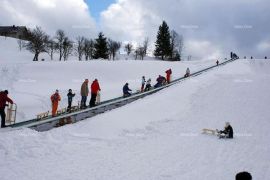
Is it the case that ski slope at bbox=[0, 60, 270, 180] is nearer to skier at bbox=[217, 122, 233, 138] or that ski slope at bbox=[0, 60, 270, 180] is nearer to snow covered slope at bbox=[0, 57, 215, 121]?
skier at bbox=[217, 122, 233, 138]

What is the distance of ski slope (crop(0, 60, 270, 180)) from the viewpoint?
12484 mm

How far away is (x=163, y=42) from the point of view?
78688mm

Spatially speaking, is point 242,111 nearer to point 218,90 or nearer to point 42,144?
point 218,90

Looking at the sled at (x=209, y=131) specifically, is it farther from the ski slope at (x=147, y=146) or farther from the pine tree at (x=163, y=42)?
the pine tree at (x=163, y=42)

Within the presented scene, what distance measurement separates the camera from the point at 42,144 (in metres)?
14.2

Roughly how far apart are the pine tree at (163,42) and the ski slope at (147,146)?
180 ft

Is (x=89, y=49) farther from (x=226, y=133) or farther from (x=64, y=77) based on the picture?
(x=226, y=133)

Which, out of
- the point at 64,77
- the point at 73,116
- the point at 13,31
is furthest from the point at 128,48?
the point at 73,116

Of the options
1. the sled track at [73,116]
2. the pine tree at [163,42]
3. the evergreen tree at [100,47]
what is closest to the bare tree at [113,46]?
the pine tree at [163,42]

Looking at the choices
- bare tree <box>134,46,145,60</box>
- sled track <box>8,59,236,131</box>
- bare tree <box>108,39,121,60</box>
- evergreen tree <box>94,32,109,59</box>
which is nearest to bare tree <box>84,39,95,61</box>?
bare tree <box>108,39,121,60</box>

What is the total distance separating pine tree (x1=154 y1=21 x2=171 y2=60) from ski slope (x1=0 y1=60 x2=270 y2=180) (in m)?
54.9

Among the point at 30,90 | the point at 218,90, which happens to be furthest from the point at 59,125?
the point at 30,90

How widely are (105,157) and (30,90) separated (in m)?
24.6

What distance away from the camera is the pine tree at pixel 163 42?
7861 centimetres
